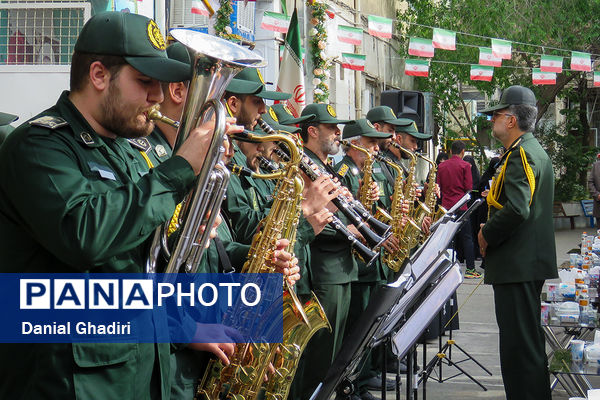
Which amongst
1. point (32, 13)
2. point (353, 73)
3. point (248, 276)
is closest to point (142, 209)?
point (248, 276)

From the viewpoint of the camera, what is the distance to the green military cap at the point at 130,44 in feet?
8.60

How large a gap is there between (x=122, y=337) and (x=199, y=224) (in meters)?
0.44

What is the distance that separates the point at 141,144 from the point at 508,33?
69.4 feet

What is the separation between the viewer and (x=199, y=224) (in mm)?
2719

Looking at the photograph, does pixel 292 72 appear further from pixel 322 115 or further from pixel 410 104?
pixel 322 115

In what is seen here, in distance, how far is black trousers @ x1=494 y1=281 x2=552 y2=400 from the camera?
572cm

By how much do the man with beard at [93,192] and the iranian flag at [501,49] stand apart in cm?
1553

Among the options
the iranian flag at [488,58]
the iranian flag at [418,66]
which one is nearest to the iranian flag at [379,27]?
the iranian flag at [418,66]

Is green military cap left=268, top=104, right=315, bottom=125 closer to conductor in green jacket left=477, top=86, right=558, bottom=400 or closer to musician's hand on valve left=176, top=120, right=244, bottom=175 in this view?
conductor in green jacket left=477, top=86, right=558, bottom=400

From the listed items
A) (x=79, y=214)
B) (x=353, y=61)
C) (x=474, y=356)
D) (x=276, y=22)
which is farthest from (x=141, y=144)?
(x=353, y=61)

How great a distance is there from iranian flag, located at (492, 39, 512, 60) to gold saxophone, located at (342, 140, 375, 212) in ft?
35.4

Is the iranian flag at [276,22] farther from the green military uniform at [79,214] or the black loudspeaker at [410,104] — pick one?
the green military uniform at [79,214]

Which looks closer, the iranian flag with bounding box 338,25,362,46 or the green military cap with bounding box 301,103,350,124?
the green military cap with bounding box 301,103,350,124

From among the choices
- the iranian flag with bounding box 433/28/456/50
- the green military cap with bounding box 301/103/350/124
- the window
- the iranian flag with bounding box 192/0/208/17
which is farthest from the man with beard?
the iranian flag with bounding box 433/28/456/50
